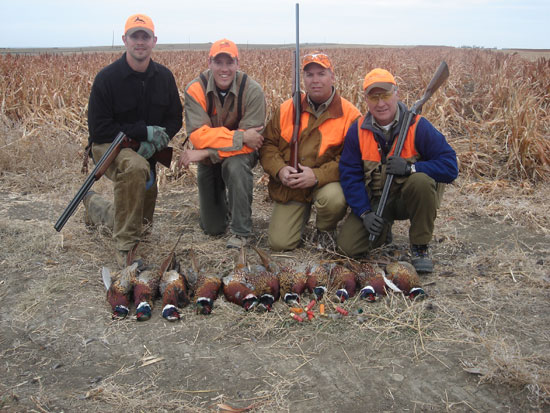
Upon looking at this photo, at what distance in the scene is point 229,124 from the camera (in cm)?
536

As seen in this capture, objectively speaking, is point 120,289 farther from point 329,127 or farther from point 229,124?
point 329,127

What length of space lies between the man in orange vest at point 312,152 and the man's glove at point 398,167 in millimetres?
649

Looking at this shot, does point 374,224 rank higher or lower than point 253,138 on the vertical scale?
lower

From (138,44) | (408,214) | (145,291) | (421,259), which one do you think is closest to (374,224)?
(408,214)

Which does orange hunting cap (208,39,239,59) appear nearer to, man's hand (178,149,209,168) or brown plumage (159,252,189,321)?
man's hand (178,149,209,168)

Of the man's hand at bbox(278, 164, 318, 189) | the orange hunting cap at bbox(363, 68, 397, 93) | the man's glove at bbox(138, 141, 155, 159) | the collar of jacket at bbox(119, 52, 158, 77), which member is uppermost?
the collar of jacket at bbox(119, 52, 158, 77)

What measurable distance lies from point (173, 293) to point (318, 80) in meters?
2.47

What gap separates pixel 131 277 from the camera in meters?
4.25

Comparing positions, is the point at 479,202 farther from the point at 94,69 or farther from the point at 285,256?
the point at 94,69

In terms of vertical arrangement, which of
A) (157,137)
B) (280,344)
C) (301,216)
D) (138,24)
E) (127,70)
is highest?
(138,24)

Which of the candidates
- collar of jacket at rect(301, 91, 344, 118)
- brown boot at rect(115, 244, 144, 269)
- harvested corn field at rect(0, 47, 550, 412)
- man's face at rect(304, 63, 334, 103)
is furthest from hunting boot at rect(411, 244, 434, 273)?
brown boot at rect(115, 244, 144, 269)

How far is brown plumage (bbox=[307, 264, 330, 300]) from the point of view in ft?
13.9

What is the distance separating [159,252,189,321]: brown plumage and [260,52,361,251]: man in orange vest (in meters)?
1.36

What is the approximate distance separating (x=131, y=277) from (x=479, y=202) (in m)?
4.70
